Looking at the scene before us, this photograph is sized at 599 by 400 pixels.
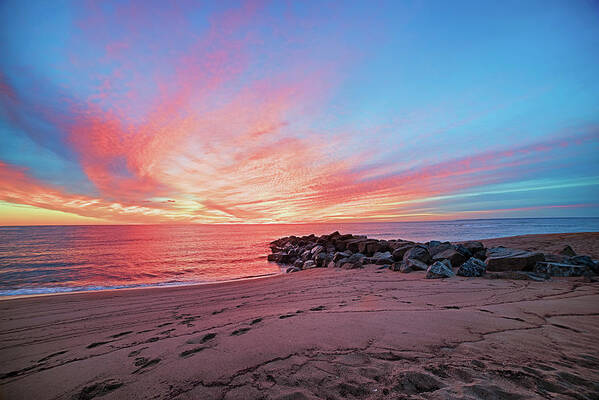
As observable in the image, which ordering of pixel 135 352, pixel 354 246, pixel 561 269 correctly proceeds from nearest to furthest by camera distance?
1. pixel 135 352
2. pixel 561 269
3. pixel 354 246

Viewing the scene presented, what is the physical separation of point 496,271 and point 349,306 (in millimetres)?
5497

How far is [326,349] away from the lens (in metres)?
2.56

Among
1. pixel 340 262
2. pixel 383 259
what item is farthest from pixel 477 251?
pixel 340 262

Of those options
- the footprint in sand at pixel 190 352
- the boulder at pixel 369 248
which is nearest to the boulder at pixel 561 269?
the boulder at pixel 369 248

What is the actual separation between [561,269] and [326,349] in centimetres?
776

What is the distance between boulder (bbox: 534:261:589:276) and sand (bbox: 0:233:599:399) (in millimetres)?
1119

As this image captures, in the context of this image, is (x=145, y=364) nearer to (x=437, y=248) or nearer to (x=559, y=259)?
(x=559, y=259)

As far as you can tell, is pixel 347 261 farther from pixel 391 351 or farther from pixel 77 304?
pixel 77 304

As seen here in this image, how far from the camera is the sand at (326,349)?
1.97 metres

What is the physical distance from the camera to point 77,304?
6.19 metres

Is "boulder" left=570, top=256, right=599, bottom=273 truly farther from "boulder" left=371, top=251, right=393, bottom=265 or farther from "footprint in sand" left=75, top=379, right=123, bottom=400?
"footprint in sand" left=75, top=379, right=123, bottom=400

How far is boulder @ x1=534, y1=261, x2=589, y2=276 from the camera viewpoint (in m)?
6.17

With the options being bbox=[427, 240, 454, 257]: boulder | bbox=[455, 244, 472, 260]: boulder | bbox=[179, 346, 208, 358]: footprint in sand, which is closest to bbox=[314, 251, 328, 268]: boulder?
bbox=[427, 240, 454, 257]: boulder

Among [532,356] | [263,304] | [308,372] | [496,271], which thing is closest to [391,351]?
[308,372]
